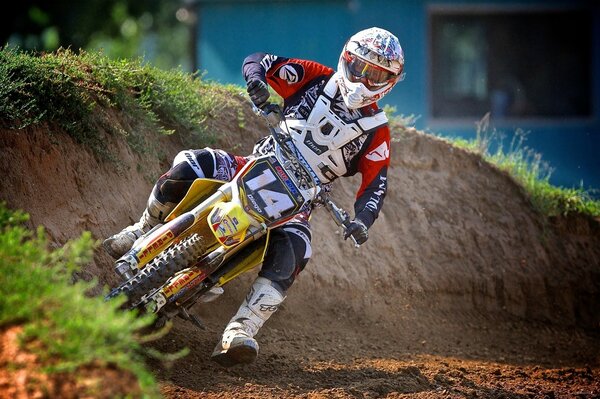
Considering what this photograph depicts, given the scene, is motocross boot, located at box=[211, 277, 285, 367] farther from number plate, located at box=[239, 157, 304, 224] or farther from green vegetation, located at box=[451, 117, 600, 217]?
green vegetation, located at box=[451, 117, 600, 217]

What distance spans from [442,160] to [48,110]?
4844 mm

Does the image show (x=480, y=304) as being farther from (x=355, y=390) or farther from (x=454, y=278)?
(x=355, y=390)

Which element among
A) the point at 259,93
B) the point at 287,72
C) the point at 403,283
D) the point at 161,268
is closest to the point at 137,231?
the point at 161,268

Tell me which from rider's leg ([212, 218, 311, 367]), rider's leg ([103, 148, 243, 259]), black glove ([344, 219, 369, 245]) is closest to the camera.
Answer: rider's leg ([212, 218, 311, 367])

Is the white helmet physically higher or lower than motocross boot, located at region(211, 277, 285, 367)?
higher

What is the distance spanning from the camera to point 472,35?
16.1 metres

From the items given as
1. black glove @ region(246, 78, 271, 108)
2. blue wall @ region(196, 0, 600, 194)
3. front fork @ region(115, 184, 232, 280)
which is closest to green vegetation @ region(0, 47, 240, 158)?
front fork @ region(115, 184, 232, 280)

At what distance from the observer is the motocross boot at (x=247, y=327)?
592 centimetres

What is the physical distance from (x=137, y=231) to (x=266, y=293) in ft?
3.26

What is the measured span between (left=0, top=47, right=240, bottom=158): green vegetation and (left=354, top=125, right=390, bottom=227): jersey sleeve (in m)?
1.92

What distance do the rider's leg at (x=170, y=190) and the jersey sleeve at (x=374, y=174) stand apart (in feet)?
3.35

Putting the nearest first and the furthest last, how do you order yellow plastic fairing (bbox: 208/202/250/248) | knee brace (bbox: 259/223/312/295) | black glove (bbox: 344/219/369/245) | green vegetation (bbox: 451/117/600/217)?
yellow plastic fairing (bbox: 208/202/250/248) → black glove (bbox: 344/219/369/245) → knee brace (bbox: 259/223/312/295) → green vegetation (bbox: 451/117/600/217)

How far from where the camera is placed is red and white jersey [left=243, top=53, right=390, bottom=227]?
6633mm

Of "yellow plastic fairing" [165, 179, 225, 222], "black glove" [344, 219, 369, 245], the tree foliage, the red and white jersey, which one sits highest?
the tree foliage
